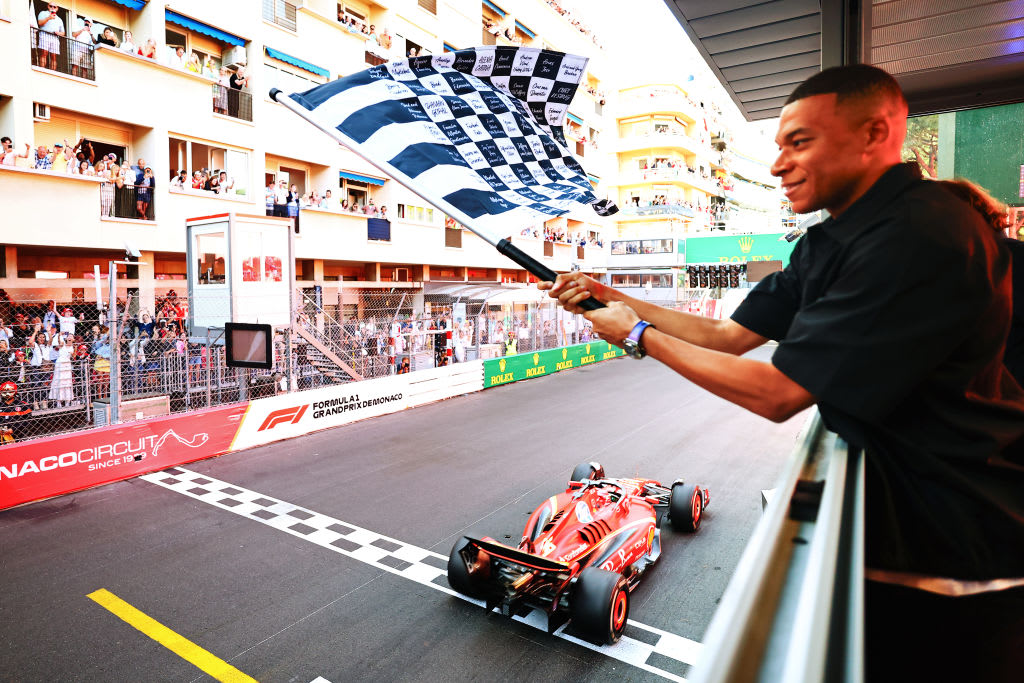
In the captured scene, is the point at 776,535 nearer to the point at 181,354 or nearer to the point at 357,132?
the point at 357,132

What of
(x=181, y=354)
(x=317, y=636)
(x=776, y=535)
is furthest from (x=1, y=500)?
(x=776, y=535)

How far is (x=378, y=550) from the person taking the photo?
266 inches

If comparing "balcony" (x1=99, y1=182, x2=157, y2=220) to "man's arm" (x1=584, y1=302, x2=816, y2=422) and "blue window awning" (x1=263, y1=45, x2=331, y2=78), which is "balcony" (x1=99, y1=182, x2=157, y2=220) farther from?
"man's arm" (x1=584, y1=302, x2=816, y2=422)

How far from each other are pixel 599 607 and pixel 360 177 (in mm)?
18715

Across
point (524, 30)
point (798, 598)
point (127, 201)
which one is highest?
Answer: point (524, 30)

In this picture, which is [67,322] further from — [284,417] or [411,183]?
[411,183]

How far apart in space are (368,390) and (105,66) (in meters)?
9.42

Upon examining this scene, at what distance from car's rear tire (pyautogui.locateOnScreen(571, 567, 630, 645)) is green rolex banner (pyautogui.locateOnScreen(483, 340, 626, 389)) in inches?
464

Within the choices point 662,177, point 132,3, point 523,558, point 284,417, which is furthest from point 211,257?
point 662,177

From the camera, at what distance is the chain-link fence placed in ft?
29.2

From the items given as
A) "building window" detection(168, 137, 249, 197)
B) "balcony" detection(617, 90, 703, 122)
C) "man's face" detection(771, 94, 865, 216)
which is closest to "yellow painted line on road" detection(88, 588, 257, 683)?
"man's face" detection(771, 94, 865, 216)

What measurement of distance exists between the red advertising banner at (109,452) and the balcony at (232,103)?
9543 millimetres

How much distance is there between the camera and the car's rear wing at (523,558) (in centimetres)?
484

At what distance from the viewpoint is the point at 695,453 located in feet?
35.2
